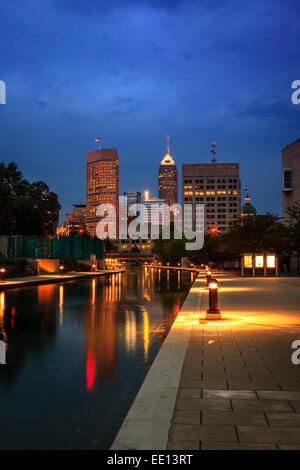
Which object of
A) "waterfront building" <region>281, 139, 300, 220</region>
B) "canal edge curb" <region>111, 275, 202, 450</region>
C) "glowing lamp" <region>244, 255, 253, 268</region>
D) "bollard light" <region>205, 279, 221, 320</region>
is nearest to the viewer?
"canal edge curb" <region>111, 275, 202, 450</region>

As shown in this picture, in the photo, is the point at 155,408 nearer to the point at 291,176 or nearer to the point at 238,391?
the point at 238,391

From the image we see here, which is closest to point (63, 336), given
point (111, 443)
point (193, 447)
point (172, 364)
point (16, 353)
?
point (16, 353)

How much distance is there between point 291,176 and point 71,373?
91.0 meters

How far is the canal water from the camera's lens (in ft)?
14.9

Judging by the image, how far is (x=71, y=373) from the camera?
A: 691 centimetres

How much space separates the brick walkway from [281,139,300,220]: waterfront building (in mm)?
84100

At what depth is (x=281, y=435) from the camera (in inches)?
159

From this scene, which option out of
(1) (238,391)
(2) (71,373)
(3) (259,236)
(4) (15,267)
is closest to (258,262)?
(3) (259,236)

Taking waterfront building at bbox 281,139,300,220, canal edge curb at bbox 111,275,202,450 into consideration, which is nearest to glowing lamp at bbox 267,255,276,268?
canal edge curb at bbox 111,275,202,450

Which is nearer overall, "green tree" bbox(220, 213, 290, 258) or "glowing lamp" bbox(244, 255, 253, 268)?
"glowing lamp" bbox(244, 255, 253, 268)

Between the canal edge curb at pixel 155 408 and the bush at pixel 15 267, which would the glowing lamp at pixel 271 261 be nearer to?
the bush at pixel 15 267

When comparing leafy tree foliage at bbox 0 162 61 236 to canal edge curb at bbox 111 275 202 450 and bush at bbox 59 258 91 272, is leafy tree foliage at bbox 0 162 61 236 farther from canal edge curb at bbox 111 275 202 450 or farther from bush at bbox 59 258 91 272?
canal edge curb at bbox 111 275 202 450

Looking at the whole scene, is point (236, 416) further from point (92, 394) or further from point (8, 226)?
point (8, 226)

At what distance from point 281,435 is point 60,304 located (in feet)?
45.8
